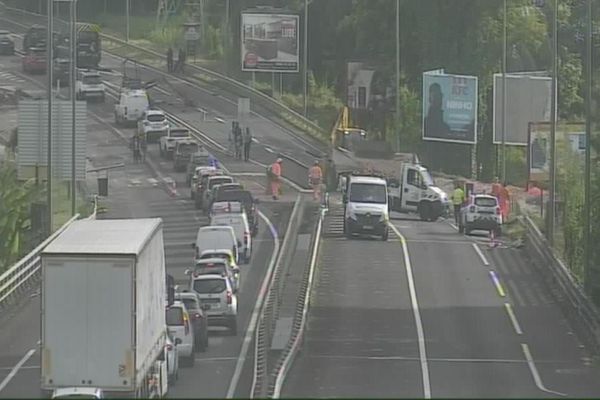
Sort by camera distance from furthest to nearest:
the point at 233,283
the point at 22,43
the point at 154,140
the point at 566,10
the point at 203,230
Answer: the point at 22,43, the point at 566,10, the point at 154,140, the point at 203,230, the point at 233,283

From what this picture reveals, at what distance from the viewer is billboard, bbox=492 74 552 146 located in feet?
241

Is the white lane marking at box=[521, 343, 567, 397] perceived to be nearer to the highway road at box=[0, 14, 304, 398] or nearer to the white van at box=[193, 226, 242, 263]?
the highway road at box=[0, 14, 304, 398]

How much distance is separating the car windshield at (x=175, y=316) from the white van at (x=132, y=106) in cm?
5135

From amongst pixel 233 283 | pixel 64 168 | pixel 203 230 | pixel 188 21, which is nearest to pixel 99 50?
pixel 188 21

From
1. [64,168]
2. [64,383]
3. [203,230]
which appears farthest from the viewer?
[64,168]

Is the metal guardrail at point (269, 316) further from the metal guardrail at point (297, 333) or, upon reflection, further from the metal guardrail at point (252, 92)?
the metal guardrail at point (252, 92)

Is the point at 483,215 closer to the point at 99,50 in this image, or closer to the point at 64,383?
the point at 64,383

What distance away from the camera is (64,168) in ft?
183

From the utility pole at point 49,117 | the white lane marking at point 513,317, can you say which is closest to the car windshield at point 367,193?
the utility pole at point 49,117

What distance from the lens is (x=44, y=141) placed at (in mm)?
54781

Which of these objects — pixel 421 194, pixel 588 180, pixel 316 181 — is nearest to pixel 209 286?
pixel 588 180

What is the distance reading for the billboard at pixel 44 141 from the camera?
179 ft

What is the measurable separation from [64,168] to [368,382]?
84.8 feet

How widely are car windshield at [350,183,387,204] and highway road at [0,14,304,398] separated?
303 centimetres
